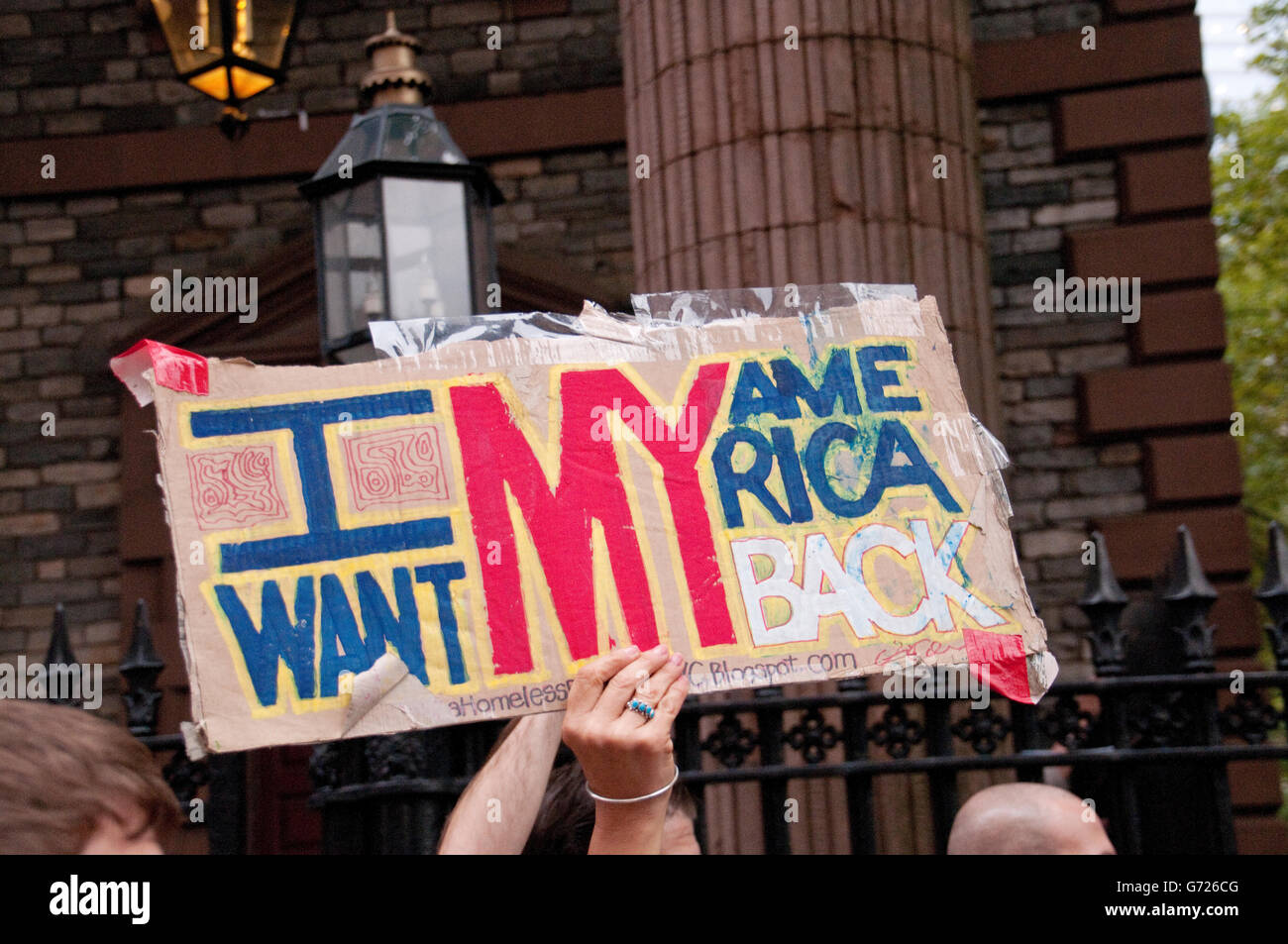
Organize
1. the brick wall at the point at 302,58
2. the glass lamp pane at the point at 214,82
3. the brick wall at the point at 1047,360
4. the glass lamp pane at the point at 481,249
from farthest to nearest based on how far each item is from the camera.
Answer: the brick wall at the point at 302,58, the brick wall at the point at 1047,360, the glass lamp pane at the point at 214,82, the glass lamp pane at the point at 481,249

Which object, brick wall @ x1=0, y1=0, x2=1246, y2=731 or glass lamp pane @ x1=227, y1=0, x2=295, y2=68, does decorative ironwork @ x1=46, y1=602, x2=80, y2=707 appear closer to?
glass lamp pane @ x1=227, y1=0, x2=295, y2=68

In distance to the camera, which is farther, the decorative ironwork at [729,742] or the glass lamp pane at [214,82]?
the glass lamp pane at [214,82]

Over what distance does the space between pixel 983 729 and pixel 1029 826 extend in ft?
3.95

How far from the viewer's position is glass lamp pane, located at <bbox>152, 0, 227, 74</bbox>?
5000 millimetres

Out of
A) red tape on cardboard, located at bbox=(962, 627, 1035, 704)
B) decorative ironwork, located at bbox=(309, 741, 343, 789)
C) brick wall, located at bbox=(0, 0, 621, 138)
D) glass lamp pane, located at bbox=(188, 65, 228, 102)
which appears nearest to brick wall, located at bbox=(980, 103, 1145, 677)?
brick wall, located at bbox=(0, 0, 621, 138)

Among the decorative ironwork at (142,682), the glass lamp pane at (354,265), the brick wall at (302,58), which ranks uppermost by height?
the brick wall at (302,58)

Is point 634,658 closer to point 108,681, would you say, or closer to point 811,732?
point 811,732

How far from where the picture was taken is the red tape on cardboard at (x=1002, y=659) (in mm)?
2031

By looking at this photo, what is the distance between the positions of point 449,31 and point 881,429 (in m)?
7.81

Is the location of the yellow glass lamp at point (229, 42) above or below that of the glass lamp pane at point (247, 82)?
above

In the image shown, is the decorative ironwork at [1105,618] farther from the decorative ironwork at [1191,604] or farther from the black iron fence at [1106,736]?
the decorative ironwork at [1191,604]

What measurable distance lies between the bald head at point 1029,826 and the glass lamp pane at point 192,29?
3869mm

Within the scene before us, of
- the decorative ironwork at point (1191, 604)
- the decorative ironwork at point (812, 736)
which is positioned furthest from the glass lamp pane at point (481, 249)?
the decorative ironwork at point (1191, 604)

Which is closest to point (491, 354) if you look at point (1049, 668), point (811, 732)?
Result: point (1049, 668)
